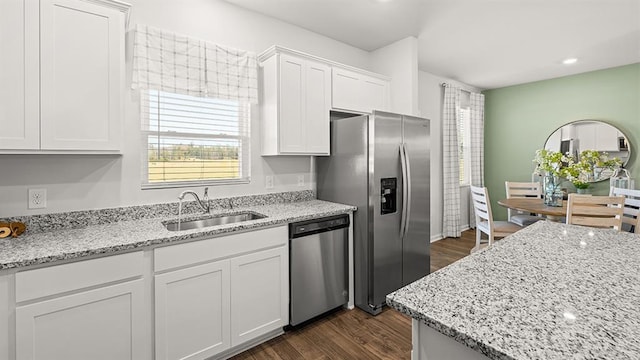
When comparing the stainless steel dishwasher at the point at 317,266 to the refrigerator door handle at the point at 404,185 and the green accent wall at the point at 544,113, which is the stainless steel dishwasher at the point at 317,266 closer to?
the refrigerator door handle at the point at 404,185

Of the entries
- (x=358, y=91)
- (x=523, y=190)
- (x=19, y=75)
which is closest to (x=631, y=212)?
(x=523, y=190)

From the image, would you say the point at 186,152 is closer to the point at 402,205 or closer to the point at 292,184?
the point at 292,184

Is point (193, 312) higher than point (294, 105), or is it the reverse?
point (294, 105)

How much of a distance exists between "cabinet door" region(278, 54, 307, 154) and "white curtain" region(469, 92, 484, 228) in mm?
3873

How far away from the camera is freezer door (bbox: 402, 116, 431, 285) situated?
9.33 feet

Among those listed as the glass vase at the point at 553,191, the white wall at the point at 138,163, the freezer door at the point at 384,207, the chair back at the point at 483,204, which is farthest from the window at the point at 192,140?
the glass vase at the point at 553,191

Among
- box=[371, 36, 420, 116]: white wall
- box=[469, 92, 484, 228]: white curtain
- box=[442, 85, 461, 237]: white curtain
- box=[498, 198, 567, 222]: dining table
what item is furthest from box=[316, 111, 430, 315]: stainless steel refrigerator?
box=[469, 92, 484, 228]: white curtain

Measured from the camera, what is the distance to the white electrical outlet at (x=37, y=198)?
1.86 meters

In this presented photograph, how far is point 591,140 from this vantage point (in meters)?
4.60

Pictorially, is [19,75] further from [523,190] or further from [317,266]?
[523,190]

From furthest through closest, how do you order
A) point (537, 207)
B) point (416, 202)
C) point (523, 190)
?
point (523, 190) < point (537, 207) < point (416, 202)

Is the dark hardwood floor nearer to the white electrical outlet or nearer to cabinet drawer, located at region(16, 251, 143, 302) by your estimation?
cabinet drawer, located at region(16, 251, 143, 302)

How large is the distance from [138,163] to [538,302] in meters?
2.44

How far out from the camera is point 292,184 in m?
3.06
